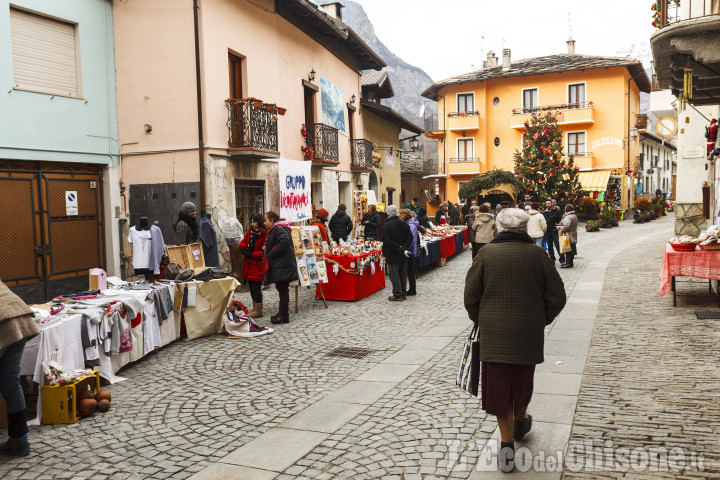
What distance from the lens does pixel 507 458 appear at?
387 centimetres

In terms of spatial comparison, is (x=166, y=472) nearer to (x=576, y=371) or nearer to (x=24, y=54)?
(x=576, y=371)

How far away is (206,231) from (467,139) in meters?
30.1

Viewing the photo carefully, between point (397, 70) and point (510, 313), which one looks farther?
point (397, 70)

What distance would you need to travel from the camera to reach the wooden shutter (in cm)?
1034

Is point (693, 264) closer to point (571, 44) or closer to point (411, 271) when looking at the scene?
point (411, 271)

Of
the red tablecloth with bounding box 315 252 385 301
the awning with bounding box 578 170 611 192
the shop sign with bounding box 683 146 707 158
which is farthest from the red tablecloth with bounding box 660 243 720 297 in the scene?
the awning with bounding box 578 170 611 192

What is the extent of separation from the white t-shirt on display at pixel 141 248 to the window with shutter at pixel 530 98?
31739 mm

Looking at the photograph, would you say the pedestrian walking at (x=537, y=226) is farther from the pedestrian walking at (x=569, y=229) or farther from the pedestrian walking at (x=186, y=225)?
the pedestrian walking at (x=186, y=225)

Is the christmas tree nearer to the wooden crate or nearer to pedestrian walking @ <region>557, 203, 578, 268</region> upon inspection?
pedestrian walking @ <region>557, 203, 578, 268</region>

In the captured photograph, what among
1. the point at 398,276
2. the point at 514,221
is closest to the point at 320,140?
the point at 398,276

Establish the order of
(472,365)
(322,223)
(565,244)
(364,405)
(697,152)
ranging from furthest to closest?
(697,152), (565,244), (322,223), (364,405), (472,365)

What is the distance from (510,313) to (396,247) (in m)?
6.88

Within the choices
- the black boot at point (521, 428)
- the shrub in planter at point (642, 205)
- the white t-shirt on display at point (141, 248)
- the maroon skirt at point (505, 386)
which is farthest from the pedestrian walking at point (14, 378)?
the shrub in planter at point (642, 205)

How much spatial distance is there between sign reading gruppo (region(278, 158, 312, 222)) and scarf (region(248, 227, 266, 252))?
132 inches
